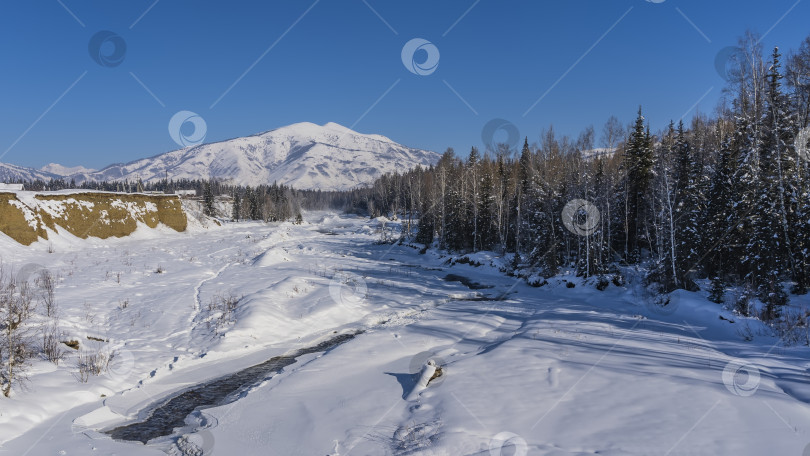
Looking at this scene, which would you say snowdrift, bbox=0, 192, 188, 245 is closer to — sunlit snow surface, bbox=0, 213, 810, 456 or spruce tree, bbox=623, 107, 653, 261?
sunlit snow surface, bbox=0, 213, 810, 456

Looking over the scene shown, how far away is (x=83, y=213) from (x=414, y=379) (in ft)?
138

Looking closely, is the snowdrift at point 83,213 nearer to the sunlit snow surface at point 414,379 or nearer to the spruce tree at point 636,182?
the sunlit snow surface at point 414,379

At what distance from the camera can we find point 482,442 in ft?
19.3

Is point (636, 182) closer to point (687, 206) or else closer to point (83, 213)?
point (687, 206)

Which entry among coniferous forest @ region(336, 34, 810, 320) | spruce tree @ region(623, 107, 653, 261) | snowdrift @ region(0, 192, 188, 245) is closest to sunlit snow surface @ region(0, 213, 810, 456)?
coniferous forest @ region(336, 34, 810, 320)

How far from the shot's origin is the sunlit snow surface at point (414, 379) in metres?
5.85

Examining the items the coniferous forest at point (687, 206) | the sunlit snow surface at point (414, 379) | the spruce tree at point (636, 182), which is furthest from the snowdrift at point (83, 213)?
the spruce tree at point (636, 182)

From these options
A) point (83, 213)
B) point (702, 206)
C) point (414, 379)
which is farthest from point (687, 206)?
point (83, 213)

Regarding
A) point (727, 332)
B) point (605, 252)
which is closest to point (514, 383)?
point (727, 332)

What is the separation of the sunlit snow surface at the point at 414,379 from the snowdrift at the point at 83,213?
51.2 feet

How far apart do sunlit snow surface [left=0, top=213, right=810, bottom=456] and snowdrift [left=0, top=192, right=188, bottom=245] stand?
15.6 meters

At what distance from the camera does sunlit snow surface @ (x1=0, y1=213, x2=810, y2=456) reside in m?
5.85

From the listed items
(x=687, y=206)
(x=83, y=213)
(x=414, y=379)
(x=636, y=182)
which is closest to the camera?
(x=414, y=379)

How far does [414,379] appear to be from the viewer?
8.81 m
